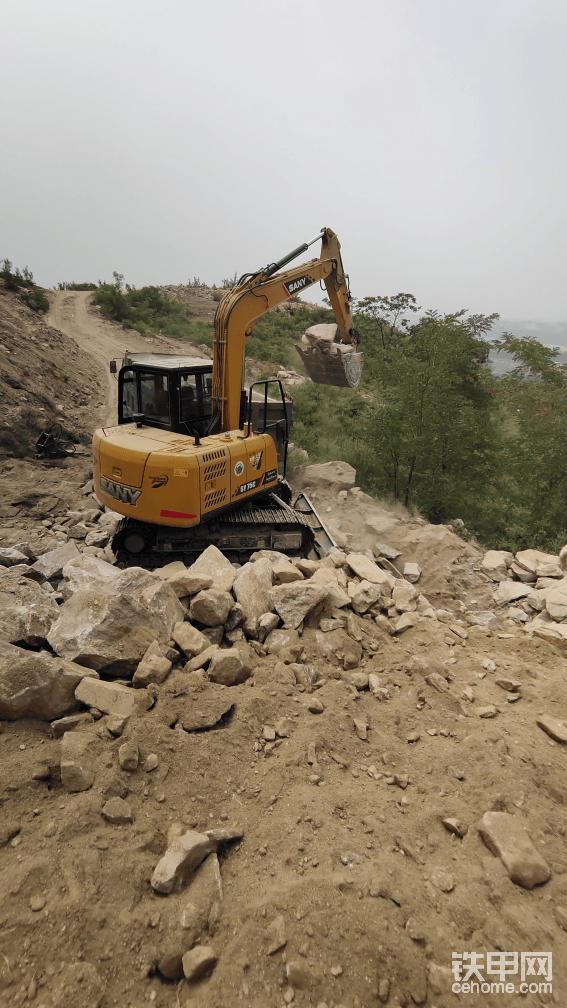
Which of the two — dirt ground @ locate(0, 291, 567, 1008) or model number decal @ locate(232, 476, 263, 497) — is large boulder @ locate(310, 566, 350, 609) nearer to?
dirt ground @ locate(0, 291, 567, 1008)

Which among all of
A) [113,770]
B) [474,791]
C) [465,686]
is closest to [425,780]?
[474,791]

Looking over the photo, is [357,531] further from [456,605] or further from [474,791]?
[474,791]

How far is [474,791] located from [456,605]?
371cm

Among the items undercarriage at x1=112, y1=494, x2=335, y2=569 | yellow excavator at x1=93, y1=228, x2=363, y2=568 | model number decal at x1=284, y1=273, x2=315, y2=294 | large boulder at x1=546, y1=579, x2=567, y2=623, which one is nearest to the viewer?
large boulder at x1=546, y1=579, x2=567, y2=623

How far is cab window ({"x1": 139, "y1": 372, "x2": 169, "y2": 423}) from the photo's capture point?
6.76m

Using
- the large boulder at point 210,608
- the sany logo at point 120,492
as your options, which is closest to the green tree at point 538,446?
the large boulder at point 210,608

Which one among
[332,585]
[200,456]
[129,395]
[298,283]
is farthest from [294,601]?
[298,283]

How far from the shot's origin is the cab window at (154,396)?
6762 millimetres

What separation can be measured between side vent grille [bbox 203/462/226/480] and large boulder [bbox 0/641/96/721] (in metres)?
3.17

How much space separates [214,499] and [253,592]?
1.93 m

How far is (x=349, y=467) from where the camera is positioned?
11008 millimetres

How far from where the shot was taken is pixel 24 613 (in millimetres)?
3934

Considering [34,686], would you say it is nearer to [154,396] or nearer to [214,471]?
[214,471]

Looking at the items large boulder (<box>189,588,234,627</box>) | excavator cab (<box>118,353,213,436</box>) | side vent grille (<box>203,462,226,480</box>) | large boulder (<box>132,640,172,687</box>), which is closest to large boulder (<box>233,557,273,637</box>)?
large boulder (<box>189,588,234,627</box>)
